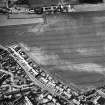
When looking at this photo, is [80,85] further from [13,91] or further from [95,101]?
[13,91]

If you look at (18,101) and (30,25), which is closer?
(18,101)

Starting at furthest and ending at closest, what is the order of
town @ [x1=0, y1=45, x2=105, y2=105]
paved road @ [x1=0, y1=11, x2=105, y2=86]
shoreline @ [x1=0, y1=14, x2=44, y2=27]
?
shoreline @ [x1=0, y1=14, x2=44, y2=27]
paved road @ [x1=0, y1=11, x2=105, y2=86]
town @ [x1=0, y1=45, x2=105, y2=105]

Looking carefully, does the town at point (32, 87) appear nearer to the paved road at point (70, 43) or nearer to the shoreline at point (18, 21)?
the paved road at point (70, 43)

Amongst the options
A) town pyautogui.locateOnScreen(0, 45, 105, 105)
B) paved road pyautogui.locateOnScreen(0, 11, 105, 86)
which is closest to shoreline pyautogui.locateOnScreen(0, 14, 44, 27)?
paved road pyautogui.locateOnScreen(0, 11, 105, 86)

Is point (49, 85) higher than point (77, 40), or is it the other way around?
point (77, 40)

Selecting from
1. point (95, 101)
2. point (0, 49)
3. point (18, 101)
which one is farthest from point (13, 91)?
point (95, 101)

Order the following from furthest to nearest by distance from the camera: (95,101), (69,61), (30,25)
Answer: (30,25), (69,61), (95,101)

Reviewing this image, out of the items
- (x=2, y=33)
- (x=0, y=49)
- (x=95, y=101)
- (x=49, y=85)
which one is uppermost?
(x=2, y=33)

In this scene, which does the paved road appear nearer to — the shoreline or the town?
the shoreline

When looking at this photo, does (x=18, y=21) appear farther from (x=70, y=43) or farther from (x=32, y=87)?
(x=32, y=87)
